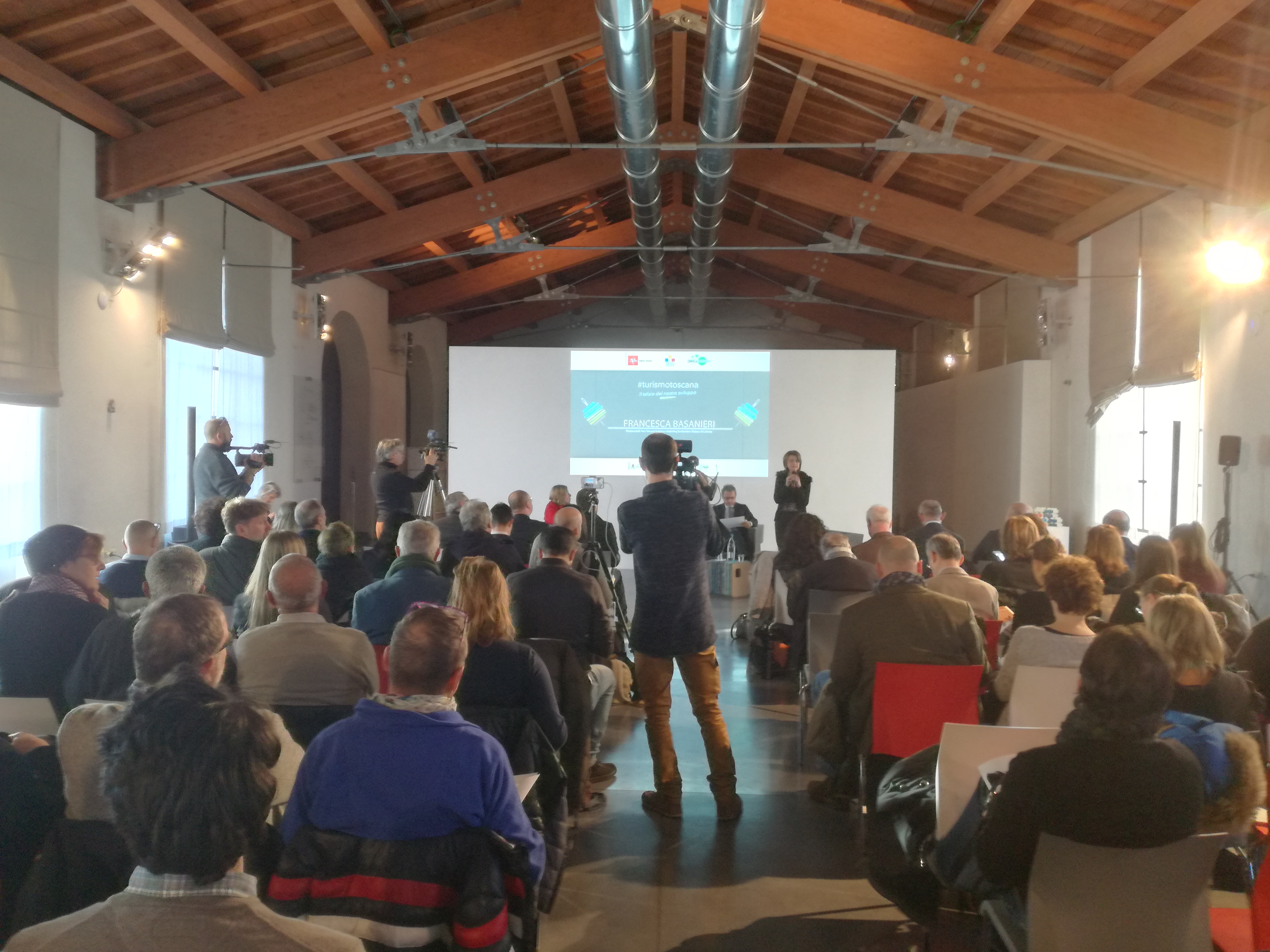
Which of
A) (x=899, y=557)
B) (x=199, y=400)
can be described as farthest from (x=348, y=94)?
(x=899, y=557)

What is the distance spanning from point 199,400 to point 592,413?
4607mm

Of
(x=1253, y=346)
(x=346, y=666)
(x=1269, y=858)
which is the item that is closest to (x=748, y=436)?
(x=1253, y=346)

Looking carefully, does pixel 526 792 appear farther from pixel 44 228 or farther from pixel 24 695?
pixel 44 228

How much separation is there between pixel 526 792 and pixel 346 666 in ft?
2.45

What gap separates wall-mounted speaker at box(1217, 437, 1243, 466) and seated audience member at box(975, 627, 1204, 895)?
220 inches

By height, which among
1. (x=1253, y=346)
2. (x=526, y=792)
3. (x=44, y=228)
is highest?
(x=44, y=228)

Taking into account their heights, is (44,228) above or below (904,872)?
above

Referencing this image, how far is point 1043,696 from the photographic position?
304cm

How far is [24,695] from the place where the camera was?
2.87 meters

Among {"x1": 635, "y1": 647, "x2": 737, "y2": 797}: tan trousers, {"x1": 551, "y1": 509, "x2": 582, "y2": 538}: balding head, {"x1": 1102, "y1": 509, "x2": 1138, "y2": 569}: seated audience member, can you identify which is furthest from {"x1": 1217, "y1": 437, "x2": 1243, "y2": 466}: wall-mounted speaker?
{"x1": 635, "y1": 647, "x2": 737, "y2": 797}: tan trousers

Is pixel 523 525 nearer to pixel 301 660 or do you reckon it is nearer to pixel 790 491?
pixel 301 660

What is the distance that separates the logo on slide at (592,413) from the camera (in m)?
11.8

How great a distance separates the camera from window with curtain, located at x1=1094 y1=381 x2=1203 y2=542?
8227 mm

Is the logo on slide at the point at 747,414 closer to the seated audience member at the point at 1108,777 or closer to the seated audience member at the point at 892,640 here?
the seated audience member at the point at 892,640
